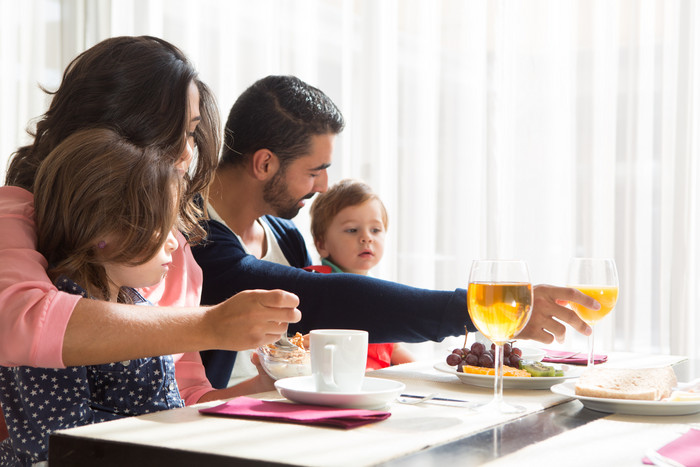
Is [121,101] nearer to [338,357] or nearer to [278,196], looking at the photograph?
[338,357]

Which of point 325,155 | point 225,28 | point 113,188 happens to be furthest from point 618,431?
point 225,28

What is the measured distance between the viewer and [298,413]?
3.29 ft

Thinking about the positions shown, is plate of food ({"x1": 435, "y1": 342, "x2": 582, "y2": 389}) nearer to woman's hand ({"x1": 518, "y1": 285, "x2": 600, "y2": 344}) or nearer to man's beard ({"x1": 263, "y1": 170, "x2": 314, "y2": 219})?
woman's hand ({"x1": 518, "y1": 285, "x2": 600, "y2": 344})

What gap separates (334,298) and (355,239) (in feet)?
3.30

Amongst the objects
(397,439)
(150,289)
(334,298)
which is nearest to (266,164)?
(334,298)

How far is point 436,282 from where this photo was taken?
3.27 m

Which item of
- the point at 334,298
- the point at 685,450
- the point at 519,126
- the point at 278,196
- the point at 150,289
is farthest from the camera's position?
the point at 519,126

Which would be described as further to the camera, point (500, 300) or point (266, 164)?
point (266, 164)

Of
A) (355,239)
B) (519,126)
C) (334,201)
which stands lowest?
(355,239)

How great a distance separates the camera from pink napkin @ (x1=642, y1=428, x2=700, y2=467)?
0.81m

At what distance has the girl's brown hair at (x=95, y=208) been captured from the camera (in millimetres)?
1219

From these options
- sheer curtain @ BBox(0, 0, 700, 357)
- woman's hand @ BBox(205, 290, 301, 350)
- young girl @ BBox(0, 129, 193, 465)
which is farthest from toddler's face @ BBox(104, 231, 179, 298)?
sheer curtain @ BBox(0, 0, 700, 357)

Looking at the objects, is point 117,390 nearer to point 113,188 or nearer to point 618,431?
point 113,188

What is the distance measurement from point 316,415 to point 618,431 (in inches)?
14.5
